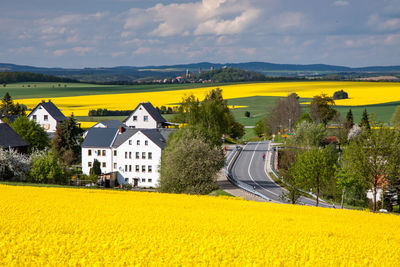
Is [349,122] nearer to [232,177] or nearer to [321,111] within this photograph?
[321,111]

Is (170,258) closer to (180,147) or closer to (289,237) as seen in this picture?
(289,237)

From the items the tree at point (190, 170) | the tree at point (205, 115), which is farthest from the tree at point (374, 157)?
the tree at point (205, 115)

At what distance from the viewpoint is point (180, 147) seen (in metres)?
55.1

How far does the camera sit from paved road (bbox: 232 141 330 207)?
58.9m

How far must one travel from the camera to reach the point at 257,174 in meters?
74.5

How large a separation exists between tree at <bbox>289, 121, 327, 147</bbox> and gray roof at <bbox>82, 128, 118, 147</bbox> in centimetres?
3238

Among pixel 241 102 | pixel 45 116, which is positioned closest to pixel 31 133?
pixel 45 116

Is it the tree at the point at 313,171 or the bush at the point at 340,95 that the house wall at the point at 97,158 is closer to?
the tree at the point at 313,171

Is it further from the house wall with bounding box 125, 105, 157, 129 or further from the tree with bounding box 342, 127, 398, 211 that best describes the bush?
the tree with bounding box 342, 127, 398, 211

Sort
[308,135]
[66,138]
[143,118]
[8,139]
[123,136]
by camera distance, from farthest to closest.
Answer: [143,118], [308,135], [66,138], [123,136], [8,139]

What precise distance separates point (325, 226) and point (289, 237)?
5001 mm

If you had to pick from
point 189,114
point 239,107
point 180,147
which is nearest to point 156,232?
point 180,147

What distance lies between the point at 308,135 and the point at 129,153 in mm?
34045

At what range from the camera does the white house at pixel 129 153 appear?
7631 centimetres
